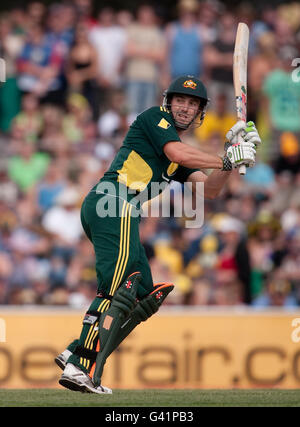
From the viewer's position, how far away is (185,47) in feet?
46.1

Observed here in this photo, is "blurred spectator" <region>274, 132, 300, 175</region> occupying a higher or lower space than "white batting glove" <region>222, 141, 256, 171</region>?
higher

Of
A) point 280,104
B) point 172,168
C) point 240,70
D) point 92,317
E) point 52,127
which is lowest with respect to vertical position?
point 92,317

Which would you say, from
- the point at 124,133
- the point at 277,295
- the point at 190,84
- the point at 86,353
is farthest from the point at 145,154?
the point at 124,133

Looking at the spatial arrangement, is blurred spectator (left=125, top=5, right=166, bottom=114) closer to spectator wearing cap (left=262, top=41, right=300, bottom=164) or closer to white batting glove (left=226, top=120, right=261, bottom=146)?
spectator wearing cap (left=262, top=41, right=300, bottom=164)

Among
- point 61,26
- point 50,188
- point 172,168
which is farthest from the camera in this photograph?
point 61,26

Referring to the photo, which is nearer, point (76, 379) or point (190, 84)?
point (76, 379)

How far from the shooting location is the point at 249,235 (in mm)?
12297

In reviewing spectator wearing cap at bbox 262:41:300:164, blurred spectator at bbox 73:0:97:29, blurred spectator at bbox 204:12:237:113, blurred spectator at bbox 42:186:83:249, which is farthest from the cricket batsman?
blurred spectator at bbox 73:0:97:29

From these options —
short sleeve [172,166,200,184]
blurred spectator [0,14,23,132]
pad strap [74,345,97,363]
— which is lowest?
pad strap [74,345,97,363]

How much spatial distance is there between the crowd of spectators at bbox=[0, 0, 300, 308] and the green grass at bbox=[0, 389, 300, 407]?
407cm

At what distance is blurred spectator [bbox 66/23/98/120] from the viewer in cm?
1426

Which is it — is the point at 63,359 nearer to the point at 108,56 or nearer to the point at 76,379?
the point at 76,379

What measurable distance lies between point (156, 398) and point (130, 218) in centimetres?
131

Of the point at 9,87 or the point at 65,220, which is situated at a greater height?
the point at 9,87
